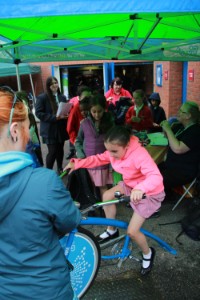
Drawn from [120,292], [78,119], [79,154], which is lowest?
[120,292]

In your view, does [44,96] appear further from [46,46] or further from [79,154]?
[79,154]

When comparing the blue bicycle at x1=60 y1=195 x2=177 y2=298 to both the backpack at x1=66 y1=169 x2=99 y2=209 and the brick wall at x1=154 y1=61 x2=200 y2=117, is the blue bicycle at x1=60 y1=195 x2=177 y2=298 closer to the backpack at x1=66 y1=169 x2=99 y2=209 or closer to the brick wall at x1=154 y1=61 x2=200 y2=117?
the backpack at x1=66 y1=169 x2=99 y2=209

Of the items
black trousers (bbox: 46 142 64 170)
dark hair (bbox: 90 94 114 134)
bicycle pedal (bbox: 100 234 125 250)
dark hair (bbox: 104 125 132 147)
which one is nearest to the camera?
dark hair (bbox: 104 125 132 147)

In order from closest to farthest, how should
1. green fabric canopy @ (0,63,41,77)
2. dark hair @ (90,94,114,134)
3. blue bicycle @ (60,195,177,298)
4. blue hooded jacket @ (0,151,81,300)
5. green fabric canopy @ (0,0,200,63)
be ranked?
blue hooded jacket @ (0,151,81,300) → green fabric canopy @ (0,0,200,63) → blue bicycle @ (60,195,177,298) → dark hair @ (90,94,114,134) → green fabric canopy @ (0,63,41,77)

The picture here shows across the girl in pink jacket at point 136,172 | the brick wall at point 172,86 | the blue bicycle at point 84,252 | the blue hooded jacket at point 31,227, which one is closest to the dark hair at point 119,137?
the girl in pink jacket at point 136,172

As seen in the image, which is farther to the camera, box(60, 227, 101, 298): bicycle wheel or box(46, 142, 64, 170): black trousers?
box(46, 142, 64, 170): black trousers

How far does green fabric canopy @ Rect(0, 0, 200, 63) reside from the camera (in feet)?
6.33

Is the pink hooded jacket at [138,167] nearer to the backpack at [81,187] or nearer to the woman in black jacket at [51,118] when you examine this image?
the backpack at [81,187]

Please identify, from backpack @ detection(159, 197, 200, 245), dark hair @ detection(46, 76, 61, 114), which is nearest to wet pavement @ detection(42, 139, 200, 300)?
backpack @ detection(159, 197, 200, 245)

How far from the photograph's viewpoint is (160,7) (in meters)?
1.93

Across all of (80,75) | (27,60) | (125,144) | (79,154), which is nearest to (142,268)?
(125,144)

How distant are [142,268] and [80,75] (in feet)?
44.9

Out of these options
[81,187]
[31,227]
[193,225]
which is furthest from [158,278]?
[31,227]

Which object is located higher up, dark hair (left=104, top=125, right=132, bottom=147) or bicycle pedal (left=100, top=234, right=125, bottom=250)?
dark hair (left=104, top=125, right=132, bottom=147)
